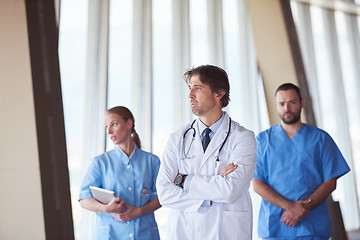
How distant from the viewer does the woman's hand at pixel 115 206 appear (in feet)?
6.37

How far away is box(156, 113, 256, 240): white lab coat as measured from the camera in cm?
156

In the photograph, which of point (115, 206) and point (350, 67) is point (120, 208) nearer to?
point (115, 206)

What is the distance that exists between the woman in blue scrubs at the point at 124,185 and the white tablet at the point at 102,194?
0.03 m

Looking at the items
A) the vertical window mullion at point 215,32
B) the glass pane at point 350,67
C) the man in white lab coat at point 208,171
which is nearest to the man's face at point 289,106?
the man in white lab coat at point 208,171

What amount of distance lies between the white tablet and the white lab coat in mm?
365

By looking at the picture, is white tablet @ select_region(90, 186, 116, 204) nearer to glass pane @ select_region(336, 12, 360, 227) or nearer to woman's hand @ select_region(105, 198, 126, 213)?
woman's hand @ select_region(105, 198, 126, 213)

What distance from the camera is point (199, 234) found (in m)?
1.58

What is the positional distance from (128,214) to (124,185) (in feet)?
0.60

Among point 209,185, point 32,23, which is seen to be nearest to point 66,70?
point 32,23

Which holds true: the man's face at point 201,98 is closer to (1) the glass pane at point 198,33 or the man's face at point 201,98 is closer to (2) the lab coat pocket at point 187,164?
(2) the lab coat pocket at point 187,164

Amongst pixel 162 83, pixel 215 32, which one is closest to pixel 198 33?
pixel 215 32

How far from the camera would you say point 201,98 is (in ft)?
5.79

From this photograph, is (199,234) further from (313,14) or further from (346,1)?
(346,1)

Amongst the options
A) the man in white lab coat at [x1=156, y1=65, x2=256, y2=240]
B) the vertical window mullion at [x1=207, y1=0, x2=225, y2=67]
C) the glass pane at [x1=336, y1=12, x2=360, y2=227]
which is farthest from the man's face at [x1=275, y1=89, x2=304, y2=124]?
the glass pane at [x1=336, y1=12, x2=360, y2=227]
